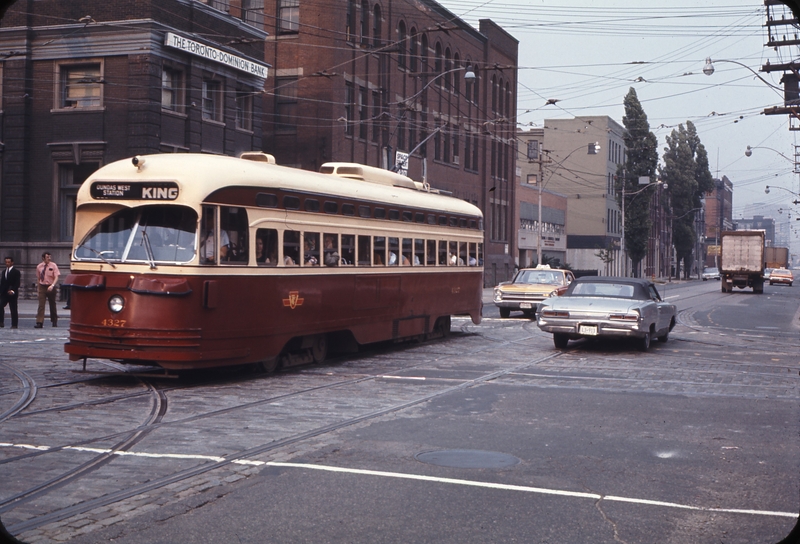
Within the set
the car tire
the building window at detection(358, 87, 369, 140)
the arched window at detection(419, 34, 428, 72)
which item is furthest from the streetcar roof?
the arched window at detection(419, 34, 428, 72)

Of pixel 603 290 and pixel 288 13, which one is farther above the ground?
pixel 288 13

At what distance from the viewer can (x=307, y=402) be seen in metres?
11.6

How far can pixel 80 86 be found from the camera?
34.2m

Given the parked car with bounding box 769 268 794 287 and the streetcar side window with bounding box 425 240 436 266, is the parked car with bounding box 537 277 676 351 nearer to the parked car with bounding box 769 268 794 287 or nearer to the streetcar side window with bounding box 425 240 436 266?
the streetcar side window with bounding box 425 240 436 266

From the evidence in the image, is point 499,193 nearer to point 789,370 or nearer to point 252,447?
point 789,370

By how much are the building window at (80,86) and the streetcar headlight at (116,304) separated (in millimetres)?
22655

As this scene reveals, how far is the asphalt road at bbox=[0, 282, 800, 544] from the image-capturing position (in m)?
6.27

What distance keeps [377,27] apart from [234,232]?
36527mm

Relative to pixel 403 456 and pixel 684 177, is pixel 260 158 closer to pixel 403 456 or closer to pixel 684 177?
pixel 403 456

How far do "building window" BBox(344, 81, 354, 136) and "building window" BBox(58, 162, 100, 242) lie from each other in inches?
561

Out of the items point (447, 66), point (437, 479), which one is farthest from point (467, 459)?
point (447, 66)

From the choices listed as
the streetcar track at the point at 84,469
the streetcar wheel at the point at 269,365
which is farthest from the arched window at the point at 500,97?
the streetcar track at the point at 84,469

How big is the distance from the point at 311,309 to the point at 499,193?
→ 53.2 meters

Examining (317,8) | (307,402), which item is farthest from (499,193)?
(307,402)
